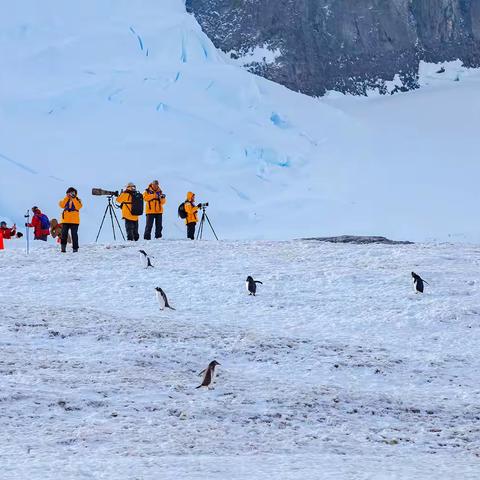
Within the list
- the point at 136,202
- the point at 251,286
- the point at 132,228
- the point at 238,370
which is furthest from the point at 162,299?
the point at 132,228

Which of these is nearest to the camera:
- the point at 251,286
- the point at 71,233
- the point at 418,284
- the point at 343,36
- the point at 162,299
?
the point at 162,299

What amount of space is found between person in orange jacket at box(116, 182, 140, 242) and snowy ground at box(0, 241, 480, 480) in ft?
10.5

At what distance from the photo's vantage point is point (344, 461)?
8.91 metres

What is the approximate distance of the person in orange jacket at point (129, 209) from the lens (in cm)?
2236

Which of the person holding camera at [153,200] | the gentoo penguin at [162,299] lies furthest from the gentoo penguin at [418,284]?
the person holding camera at [153,200]

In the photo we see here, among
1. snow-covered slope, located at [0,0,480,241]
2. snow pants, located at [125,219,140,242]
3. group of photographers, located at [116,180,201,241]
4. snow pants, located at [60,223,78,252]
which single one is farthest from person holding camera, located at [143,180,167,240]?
snow-covered slope, located at [0,0,480,241]

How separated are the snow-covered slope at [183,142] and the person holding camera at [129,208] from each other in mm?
12698

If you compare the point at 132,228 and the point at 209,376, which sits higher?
the point at 132,228

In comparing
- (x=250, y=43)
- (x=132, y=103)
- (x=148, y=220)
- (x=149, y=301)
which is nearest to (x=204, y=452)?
(x=149, y=301)

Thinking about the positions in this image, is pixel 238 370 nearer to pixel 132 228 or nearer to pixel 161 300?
pixel 161 300

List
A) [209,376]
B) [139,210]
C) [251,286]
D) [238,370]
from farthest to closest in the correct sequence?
1. [139,210]
2. [251,286]
3. [238,370]
4. [209,376]

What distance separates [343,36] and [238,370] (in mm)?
56298

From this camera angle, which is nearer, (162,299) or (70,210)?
(162,299)

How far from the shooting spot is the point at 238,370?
11.8m
